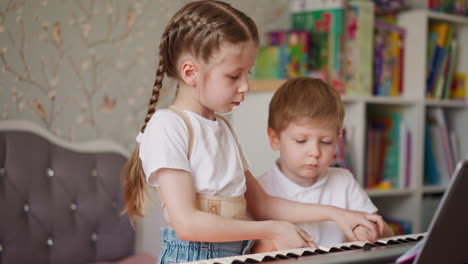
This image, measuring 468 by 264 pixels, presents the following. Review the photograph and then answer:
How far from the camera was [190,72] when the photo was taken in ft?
3.98

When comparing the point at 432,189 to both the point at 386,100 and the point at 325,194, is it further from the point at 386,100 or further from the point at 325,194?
the point at 325,194

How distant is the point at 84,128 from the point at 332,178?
1.04 meters

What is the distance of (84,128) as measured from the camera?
228cm

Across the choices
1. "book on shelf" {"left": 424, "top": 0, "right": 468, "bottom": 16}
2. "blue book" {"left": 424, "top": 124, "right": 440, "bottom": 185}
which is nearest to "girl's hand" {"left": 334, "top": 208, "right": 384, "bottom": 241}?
"blue book" {"left": 424, "top": 124, "right": 440, "bottom": 185}

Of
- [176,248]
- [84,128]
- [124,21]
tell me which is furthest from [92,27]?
[176,248]

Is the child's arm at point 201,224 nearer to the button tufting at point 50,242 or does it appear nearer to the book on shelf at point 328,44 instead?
the button tufting at point 50,242

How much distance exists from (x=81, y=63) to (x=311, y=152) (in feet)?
3.58

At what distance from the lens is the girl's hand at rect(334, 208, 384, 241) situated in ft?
4.33

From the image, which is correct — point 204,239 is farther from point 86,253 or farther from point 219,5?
point 86,253

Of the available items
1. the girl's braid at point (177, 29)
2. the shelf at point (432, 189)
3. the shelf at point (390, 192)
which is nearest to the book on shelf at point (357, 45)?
the shelf at point (390, 192)

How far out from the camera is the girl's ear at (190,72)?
1.21 metres

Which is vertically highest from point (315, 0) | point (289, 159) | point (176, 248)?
point (315, 0)

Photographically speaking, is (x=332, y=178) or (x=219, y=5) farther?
(x=332, y=178)

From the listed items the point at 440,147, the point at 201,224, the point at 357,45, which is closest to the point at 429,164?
the point at 440,147
